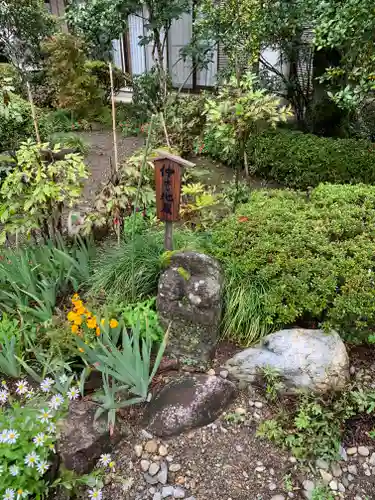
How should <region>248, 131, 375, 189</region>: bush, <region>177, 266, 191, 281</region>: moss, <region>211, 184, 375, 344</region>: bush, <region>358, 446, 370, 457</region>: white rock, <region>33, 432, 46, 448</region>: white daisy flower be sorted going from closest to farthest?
<region>33, 432, 46, 448</region>: white daisy flower → <region>358, 446, 370, 457</region>: white rock → <region>211, 184, 375, 344</region>: bush → <region>177, 266, 191, 281</region>: moss → <region>248, 131, 375, 189</region>: bush

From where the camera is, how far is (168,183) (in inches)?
109

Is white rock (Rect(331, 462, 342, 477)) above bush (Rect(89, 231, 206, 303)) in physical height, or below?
below

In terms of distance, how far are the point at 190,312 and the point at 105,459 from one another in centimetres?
103

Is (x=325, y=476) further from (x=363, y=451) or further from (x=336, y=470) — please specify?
(x=363, y=451)

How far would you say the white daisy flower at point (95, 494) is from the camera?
1897mm

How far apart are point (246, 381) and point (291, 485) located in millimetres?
676

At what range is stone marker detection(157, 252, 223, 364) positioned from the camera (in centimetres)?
272

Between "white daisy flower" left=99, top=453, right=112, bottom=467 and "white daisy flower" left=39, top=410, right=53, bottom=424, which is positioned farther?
"white daisy flower" left=99, top=453, right=112, bottom=467

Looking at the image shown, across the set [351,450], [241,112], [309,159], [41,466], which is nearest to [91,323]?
[41,466]

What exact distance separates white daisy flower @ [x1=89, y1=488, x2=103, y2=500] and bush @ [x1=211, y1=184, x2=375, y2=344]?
4.39 feet

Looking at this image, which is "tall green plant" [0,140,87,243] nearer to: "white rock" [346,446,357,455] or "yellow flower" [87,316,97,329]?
"yellow flower" [87,316,97,329]

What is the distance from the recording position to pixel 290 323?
2.87 m

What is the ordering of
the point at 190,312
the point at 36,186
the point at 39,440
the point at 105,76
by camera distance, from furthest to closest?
the point at 105,76
the point at 36,186
the point at 190,312
the point at 39,440

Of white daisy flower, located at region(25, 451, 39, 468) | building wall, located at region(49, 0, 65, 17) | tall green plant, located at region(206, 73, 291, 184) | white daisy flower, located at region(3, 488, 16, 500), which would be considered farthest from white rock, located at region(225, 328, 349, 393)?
building wall, located at region(49, 0, 65, 17)
